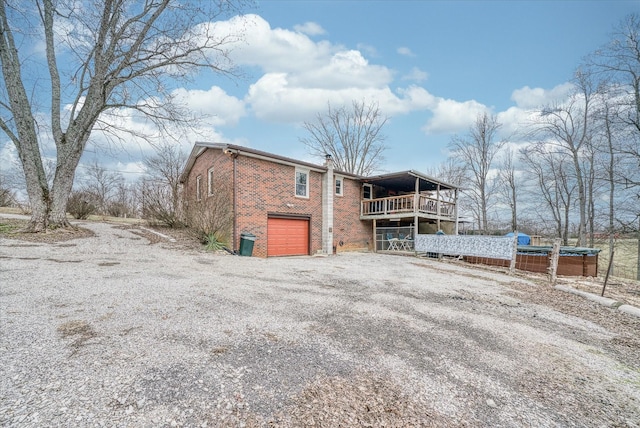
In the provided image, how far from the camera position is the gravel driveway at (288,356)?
2.09m

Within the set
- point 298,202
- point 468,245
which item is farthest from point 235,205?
point 468,245

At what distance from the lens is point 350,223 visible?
1641cm

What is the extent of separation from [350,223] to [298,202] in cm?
434

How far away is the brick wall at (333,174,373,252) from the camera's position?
50.9ft

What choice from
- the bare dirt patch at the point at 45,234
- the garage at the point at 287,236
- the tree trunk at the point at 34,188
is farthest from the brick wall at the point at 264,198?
the tree trunk at the point at 34,188

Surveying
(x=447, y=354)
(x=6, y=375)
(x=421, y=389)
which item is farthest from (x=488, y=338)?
(x=6, y=375)

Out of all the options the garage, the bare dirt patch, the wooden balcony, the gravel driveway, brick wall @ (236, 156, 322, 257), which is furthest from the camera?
the wooden balcony

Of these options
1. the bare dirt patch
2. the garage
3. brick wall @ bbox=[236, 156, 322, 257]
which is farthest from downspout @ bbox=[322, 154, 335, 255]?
the bare dirt patch

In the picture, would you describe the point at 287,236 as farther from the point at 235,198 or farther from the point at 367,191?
the point at 367,191

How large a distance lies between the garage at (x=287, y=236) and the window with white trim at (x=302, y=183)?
51.1 inches

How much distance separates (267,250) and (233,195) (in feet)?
9.66

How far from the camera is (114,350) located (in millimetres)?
2727

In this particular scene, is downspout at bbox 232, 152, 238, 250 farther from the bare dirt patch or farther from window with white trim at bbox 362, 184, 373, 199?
window with white trim at bbox 362, 184, 373, 199

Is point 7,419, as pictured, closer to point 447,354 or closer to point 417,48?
point 447,354
